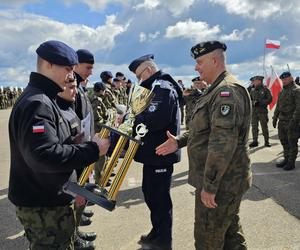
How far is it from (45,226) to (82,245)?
176 centimetres

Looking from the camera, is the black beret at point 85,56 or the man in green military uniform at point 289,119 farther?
the man in green military uniform at point 289,119

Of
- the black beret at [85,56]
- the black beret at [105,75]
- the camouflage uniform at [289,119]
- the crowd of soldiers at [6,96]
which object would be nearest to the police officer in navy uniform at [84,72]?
the black beret at [85,56]

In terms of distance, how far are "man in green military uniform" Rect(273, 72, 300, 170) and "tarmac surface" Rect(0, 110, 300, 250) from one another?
607 mm

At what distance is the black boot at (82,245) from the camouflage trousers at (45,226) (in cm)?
162

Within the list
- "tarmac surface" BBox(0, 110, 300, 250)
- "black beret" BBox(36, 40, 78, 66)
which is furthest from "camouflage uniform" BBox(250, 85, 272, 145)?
"black beret" BBox(36, 40, 78, 66)

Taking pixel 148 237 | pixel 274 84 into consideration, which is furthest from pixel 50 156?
pixel 274 84

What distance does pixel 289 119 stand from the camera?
26.8 feet

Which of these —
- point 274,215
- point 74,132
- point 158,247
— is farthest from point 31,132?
point 274,215

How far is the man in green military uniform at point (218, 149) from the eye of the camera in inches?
102

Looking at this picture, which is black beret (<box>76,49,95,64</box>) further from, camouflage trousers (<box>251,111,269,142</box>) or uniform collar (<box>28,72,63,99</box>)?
camouflage trousers (<box>251,111,269,142</box>)

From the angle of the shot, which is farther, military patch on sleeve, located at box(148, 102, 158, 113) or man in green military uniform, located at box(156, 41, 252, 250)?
military patch on sleeve, located at box(148, 102, 158, 113)

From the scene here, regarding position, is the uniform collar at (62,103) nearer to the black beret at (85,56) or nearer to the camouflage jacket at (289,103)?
the black beret at (85,56)

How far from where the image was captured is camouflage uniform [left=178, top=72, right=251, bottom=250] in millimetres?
2576

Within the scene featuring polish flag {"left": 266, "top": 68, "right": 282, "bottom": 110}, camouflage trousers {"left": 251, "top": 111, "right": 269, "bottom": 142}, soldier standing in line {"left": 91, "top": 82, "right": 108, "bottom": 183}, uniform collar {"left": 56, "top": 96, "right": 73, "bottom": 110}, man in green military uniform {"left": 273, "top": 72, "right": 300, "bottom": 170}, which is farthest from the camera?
polish flag {"left": 266, "top": 68, "right": 282, "bottom": 110}
